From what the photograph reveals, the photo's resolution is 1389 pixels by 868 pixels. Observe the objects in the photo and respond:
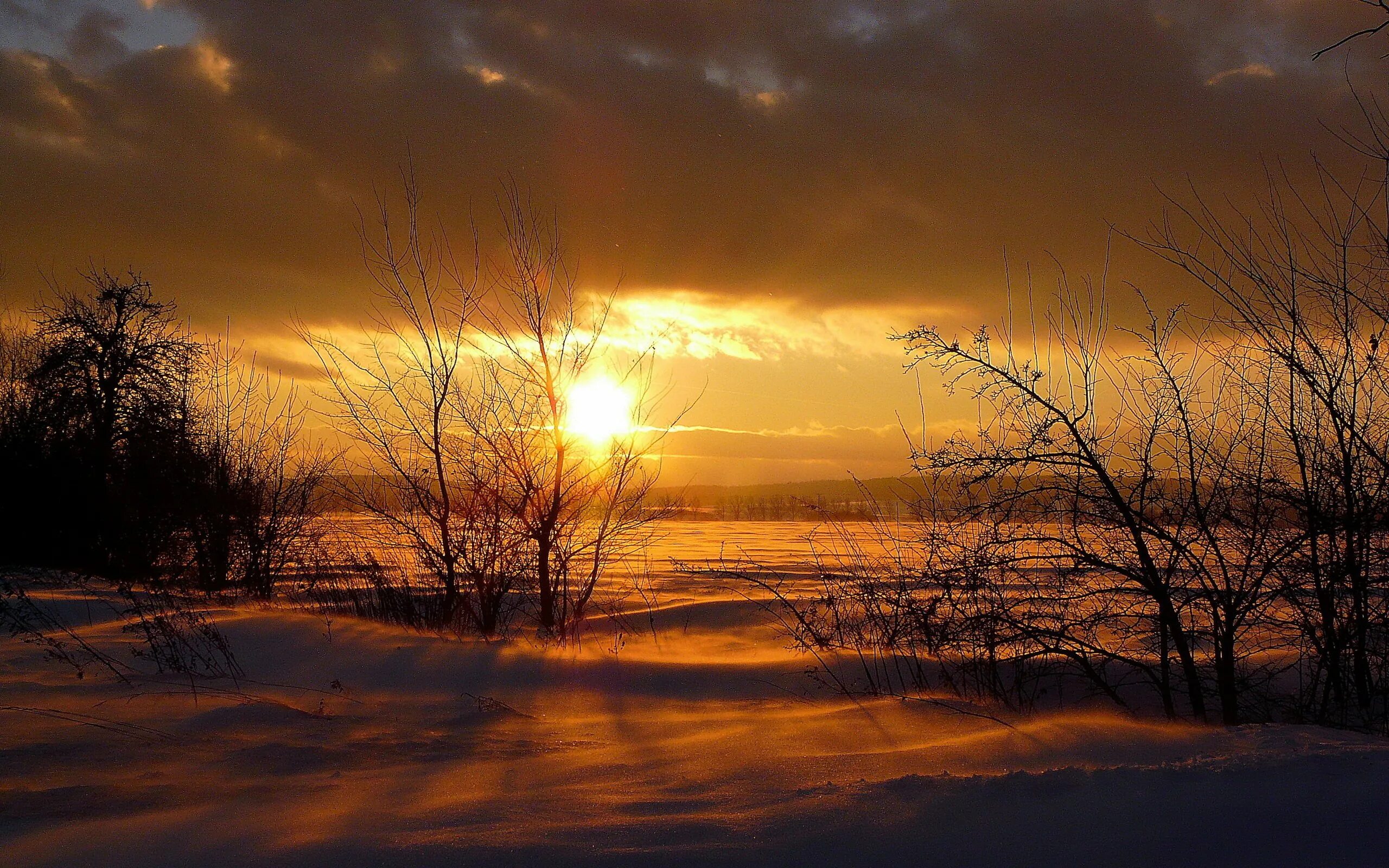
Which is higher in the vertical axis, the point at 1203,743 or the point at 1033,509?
the point at 1033,509

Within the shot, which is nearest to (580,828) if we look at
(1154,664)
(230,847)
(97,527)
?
(230,847)

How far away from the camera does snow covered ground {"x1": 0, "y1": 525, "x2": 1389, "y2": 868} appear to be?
8.67 ft

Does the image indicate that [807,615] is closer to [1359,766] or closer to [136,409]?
[1359,766]

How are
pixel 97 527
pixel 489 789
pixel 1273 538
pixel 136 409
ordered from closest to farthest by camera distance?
pixel 489 789
pixel 1273 538
pixel 97 527
pixel 136 409

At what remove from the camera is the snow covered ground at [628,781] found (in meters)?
2.64

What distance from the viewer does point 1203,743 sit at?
370cm

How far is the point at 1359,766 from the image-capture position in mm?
3080

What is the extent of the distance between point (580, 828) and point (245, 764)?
177 cm

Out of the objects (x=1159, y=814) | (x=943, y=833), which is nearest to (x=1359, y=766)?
(x=1159, y=814)

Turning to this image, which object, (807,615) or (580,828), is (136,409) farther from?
(580,828)

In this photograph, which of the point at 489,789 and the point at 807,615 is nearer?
the point at 489,789

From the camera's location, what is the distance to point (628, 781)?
3.56 meters

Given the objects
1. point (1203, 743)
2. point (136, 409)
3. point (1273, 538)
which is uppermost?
point (136, 409)

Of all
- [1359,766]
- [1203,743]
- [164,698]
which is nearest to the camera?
[1359,766]
